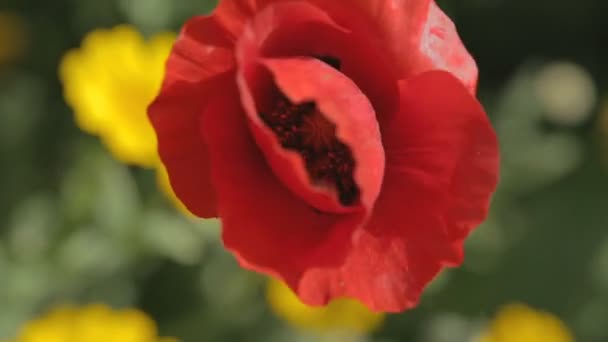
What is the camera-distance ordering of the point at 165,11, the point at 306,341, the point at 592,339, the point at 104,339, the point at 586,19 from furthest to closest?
the point at 586,19 < the point at 592,339 < the point at 165,11 < the point at 306,341 < the point at 104,339

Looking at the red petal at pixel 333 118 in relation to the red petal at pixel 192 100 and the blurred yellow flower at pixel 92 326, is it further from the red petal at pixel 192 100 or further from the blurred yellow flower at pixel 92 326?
the blurred yellow flower at pixel 92 326

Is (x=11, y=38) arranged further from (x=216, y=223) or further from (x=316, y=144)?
(x=316, y=144)

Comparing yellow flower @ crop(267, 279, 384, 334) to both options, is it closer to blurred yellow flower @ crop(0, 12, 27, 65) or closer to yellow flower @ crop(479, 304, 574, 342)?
yellow flower @ crop(479, 304, 574, 342)

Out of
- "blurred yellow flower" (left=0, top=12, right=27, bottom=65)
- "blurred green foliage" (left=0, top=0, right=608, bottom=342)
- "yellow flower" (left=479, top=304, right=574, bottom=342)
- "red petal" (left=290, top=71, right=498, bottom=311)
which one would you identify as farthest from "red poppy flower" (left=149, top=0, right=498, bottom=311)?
"blurred yellow flower" (left=0, top=12, right=27, bottom=65)

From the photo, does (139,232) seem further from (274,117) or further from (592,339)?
(592,339)

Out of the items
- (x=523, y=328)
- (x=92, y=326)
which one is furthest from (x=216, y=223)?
(x=523, y=328)

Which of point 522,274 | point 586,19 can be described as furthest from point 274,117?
point 586,19
